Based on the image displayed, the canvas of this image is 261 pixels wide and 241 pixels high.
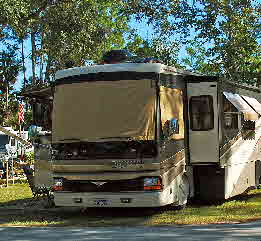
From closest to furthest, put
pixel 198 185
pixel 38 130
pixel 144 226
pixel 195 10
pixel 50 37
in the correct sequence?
pixel 144 226 → pixel 38 130 → pixel 198 185 → pixel 195 10 → pixel 50 37

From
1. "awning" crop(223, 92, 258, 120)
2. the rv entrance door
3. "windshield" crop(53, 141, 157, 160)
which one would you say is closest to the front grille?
"windshield" crop(53, 141, 157, 160)

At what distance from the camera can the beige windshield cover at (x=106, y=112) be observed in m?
12.0

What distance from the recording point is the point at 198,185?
47.5 ft

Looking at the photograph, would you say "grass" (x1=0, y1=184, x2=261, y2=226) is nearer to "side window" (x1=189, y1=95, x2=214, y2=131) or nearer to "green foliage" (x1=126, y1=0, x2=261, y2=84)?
"side window" (x1=189, y1=95, x2=214, y2=131)

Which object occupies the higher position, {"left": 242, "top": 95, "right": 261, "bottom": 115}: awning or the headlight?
{"left": 242, "top": 95, "right": 261, "bottom": 115}: awning

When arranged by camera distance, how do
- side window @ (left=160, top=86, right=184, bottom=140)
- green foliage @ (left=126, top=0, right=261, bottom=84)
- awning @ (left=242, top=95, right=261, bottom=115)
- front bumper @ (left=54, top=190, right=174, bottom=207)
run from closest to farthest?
front bumper @ (left=54, top=190, right=174, bottom=207) < side window @ (left=160, top=86, right=184, bottom=140) < awning @ (left=242, top=95, right=261, bottom=115) < green foliage @ (left=126, top=0, right=261, bottom=84)

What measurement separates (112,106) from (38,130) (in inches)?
79.0

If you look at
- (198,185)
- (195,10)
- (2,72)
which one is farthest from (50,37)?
(198,185)

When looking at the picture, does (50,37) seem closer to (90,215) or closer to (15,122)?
(15,122)

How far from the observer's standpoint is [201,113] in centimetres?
1365

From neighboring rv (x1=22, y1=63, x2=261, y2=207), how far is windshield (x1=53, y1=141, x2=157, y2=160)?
19mm

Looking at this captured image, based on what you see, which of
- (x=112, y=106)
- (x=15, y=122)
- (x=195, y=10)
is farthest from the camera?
(x=15, y=122)

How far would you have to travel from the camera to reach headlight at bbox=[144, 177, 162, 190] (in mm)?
11930

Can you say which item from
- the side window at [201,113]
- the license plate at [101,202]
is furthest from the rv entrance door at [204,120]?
the license plate at [101,202]
